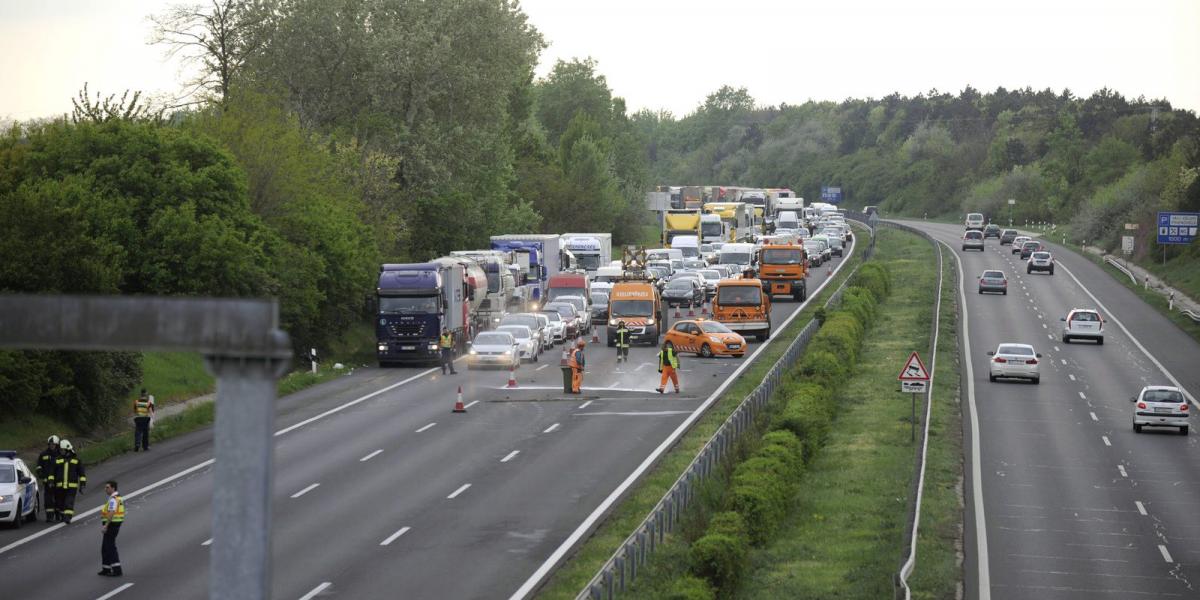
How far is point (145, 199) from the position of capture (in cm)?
4659

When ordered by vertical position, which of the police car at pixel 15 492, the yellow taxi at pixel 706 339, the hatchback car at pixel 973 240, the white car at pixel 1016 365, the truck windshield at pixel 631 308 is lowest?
the police car at pixel 15 492

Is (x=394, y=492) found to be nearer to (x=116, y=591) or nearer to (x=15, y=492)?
(x=15, y=492)

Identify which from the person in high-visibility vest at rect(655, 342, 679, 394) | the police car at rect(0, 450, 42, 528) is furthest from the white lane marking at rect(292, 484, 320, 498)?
the person in high-visibility vest at rect(655, 342, 679, 394)

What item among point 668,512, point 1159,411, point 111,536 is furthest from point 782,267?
point 111,536

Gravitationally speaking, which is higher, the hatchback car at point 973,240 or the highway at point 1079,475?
the hatchback car at point 973,240

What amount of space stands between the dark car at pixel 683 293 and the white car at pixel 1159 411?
34719 mm

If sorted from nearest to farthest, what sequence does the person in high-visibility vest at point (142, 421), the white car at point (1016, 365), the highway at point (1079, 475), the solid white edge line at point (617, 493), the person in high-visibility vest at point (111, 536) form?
the solid white edge line at point (617, 493)
the person in high-visibility vest at point (111, 536)
the highway at point (1079, 475)
the person in high-visibility vest at point (142, 421)
the white car at point (1016, 365)

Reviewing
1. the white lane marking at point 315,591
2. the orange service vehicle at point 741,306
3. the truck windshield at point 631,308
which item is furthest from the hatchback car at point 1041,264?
the white lane marking at point 315,591

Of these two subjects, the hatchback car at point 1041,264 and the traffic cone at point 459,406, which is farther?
the hatchback car at point 1041,264

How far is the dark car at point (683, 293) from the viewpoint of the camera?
2916 inches

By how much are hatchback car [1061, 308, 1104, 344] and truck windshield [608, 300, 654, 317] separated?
17.5m

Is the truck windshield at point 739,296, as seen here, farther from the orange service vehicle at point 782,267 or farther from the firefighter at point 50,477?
the firefighter at point 50,477

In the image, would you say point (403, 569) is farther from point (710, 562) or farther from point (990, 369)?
point (990, 369)

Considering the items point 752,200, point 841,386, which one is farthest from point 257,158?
point 752,200
